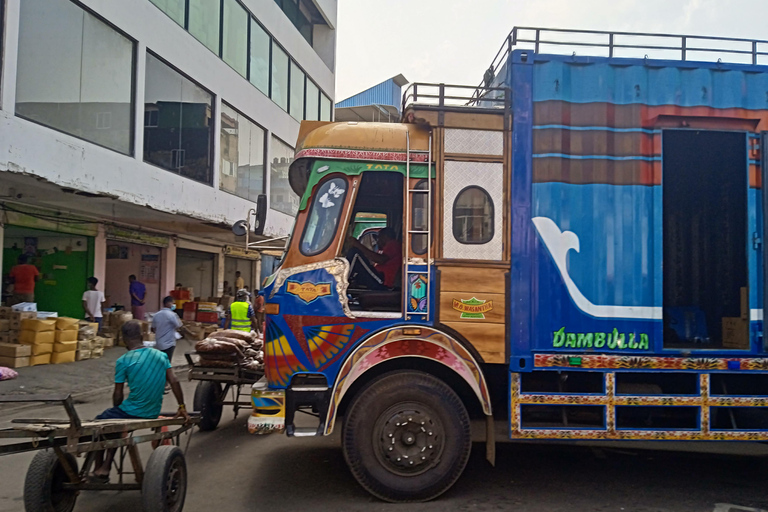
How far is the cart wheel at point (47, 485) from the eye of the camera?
3854 millimetres

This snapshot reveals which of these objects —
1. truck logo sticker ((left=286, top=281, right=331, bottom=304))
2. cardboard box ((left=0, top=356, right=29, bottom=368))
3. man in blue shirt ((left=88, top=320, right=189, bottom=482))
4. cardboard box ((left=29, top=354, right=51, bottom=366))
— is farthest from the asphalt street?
cardboard box ((left=29, top=354, right=51, bottom=366))

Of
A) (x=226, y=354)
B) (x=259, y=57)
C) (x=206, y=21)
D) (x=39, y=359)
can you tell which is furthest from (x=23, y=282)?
(x=259, y=57)

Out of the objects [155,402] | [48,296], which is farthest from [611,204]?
[48,296]

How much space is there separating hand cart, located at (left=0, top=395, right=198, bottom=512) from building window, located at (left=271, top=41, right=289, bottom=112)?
64.0ft

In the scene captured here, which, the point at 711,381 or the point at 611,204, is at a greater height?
the point at 611,204

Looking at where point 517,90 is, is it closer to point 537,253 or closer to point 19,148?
point 537,253

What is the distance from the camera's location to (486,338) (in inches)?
186

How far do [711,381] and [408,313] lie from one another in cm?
276

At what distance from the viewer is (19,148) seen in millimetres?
9477

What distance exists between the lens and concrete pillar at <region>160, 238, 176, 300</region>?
17.1 metres

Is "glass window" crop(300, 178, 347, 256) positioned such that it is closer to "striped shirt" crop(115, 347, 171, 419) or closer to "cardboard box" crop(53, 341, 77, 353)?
"striped shirt" crop(115, 347, 171, 419)

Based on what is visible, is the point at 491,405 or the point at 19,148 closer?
the point at 491,405

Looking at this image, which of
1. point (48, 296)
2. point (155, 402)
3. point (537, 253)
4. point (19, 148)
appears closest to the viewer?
point (155, 402)

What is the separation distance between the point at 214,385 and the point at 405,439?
10.8 feet
